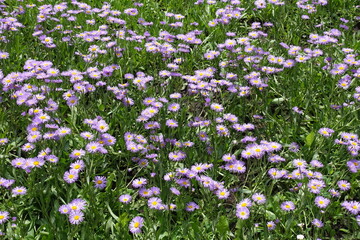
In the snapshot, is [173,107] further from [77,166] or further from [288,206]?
[288,206]

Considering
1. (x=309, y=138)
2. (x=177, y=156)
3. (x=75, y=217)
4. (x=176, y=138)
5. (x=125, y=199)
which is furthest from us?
(x=176, y=138)

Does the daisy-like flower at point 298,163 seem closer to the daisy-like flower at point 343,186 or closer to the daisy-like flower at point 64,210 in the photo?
the daisy-like flower at point 343,186

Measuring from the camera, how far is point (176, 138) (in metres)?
3.44

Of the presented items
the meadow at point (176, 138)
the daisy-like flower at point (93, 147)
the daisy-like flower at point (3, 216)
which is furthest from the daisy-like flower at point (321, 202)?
the daisy-like flower at point (3, 216)

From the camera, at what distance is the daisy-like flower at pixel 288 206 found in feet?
8.88

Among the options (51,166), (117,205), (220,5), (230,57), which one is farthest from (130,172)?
(220,5)

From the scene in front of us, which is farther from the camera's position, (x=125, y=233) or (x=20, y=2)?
(x=20, y=2)

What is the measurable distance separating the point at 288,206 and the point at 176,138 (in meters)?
1.06

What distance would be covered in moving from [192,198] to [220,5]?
290 cm

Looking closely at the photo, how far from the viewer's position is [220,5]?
17.1 feet

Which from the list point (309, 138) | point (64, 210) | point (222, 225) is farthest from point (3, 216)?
point (309, 138)

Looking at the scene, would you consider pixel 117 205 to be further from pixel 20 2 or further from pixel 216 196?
pixel 20 2

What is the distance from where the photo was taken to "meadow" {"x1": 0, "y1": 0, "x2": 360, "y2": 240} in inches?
106

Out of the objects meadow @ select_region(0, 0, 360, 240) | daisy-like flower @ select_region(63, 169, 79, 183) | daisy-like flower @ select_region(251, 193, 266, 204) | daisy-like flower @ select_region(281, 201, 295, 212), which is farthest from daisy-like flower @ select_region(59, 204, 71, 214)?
daisy-like flower @ select_region(281, 201, 295, 212)
